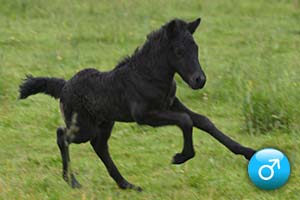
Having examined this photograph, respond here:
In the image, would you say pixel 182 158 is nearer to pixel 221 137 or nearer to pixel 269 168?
pixel 221 137

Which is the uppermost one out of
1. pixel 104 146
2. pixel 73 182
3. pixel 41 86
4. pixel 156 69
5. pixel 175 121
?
pixel 156 69

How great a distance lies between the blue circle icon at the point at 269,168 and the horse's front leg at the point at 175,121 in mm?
464

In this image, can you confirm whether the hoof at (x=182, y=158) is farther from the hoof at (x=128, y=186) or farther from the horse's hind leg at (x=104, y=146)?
the horse's hind leg at (x=104, y=146)

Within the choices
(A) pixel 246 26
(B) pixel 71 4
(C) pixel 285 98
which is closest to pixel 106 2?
(B) pixel 71 4

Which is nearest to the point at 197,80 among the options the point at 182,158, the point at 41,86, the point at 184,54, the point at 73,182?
the point at 184,54

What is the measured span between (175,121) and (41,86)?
1.43 meters

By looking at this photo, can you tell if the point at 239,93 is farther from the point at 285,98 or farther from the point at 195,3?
the point at 195,3

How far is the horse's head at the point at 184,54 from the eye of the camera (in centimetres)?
557

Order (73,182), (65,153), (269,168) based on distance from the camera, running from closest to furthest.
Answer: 1. (269,168)
2. (73,182)
3. (65,153)

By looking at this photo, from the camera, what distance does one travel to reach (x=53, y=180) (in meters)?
6.35

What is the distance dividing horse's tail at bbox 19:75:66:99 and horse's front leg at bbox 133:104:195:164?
1011 mm

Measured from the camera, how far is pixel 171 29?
5.66 m

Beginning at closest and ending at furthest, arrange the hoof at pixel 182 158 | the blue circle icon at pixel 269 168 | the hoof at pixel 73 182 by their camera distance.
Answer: the blue circle icon at pixel 269 168, the hoof at pixel 182 158, the hoof at pixel 73 182

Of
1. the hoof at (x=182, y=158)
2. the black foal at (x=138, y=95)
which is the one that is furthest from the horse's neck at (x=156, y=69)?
the hoof at (x=182, y=158)
